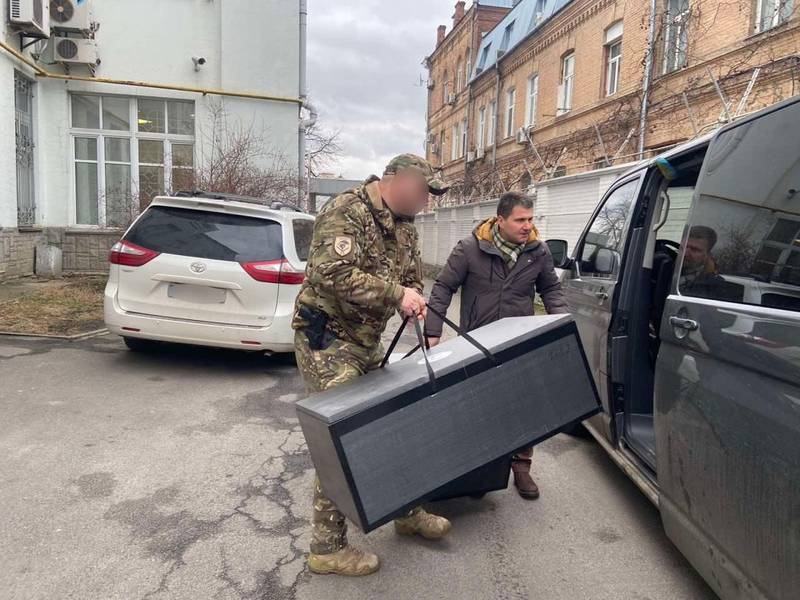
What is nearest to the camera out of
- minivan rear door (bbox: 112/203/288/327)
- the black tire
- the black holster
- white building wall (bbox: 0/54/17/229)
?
the black holster

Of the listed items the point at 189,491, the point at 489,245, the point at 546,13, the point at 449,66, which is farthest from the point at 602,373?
the point at 449,66

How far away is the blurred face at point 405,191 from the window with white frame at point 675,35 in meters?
13.8

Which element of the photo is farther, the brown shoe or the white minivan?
the white minivan

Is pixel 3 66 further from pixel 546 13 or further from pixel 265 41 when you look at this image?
pixel 546 13

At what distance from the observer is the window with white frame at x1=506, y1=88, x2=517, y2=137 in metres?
24.3

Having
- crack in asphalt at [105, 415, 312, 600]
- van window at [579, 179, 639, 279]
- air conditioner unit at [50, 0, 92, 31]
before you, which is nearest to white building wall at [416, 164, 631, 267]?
van window at [579, 179, 639, 279]

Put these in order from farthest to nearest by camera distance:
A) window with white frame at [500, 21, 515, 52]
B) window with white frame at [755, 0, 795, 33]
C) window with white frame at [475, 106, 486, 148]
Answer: window with white frame at [475, 106, 486, 148] → window with white frame at [500, 21, 515, 52] → window with white frame at [755, 0, 795, 33]

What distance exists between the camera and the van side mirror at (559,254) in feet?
14.9

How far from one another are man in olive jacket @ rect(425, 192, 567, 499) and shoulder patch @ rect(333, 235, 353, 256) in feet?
3.80

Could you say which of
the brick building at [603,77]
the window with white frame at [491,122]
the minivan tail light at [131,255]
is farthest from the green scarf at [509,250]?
the window with white frame at [491,122]

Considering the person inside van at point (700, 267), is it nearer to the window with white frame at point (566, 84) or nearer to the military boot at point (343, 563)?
the military boot at point (343, 563)

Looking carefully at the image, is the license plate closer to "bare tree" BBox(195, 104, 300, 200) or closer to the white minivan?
the white minivan

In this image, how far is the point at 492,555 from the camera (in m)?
2.84

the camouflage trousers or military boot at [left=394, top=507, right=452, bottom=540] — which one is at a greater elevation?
the camouflage trousers
